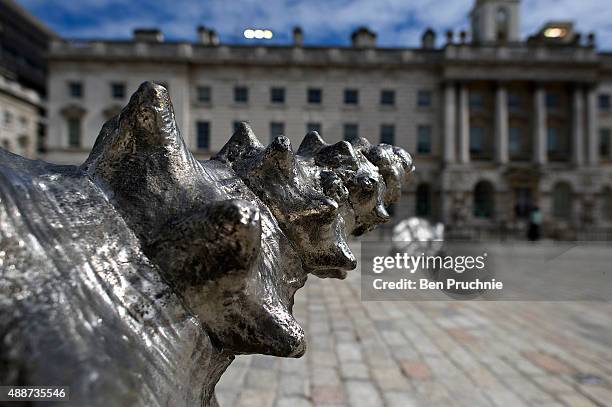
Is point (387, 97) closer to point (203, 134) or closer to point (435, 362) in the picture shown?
point (203, 134)

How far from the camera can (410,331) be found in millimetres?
5000

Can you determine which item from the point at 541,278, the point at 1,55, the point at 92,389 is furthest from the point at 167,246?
the point at 1,55

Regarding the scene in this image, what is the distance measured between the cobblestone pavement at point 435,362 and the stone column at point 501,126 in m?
24.9

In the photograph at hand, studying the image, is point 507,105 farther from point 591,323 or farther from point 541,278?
point 591,323

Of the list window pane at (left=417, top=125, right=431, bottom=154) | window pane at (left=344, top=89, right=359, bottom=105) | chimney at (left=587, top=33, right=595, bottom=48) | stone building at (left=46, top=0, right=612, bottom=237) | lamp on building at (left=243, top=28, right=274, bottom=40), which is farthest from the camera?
window pane at (left=417, top=125, right=431, bottom=154)

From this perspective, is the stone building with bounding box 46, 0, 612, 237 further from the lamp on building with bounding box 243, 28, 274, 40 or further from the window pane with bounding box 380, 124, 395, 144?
the lamp on building with bounding box 243, 28, 274, 40

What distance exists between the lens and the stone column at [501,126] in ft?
94.4

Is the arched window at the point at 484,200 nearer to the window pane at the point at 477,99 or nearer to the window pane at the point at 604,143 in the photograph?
the window pane at the point at 477,99

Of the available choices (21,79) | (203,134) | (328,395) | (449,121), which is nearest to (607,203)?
(449,121)

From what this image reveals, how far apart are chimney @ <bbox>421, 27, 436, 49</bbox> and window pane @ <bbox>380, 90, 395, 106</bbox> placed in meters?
5.81

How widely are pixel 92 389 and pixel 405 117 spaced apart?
99.8 ft

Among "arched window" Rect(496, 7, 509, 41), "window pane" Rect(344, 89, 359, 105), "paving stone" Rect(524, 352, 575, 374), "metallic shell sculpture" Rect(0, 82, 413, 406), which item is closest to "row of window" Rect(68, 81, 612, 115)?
"window pane" Rect(344, 89, 359, 105)

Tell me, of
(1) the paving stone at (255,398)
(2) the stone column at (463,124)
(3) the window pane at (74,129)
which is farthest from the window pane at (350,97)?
(1) the paving stone at (255,398)

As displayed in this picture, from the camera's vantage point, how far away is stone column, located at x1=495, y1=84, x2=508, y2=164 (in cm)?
2878
